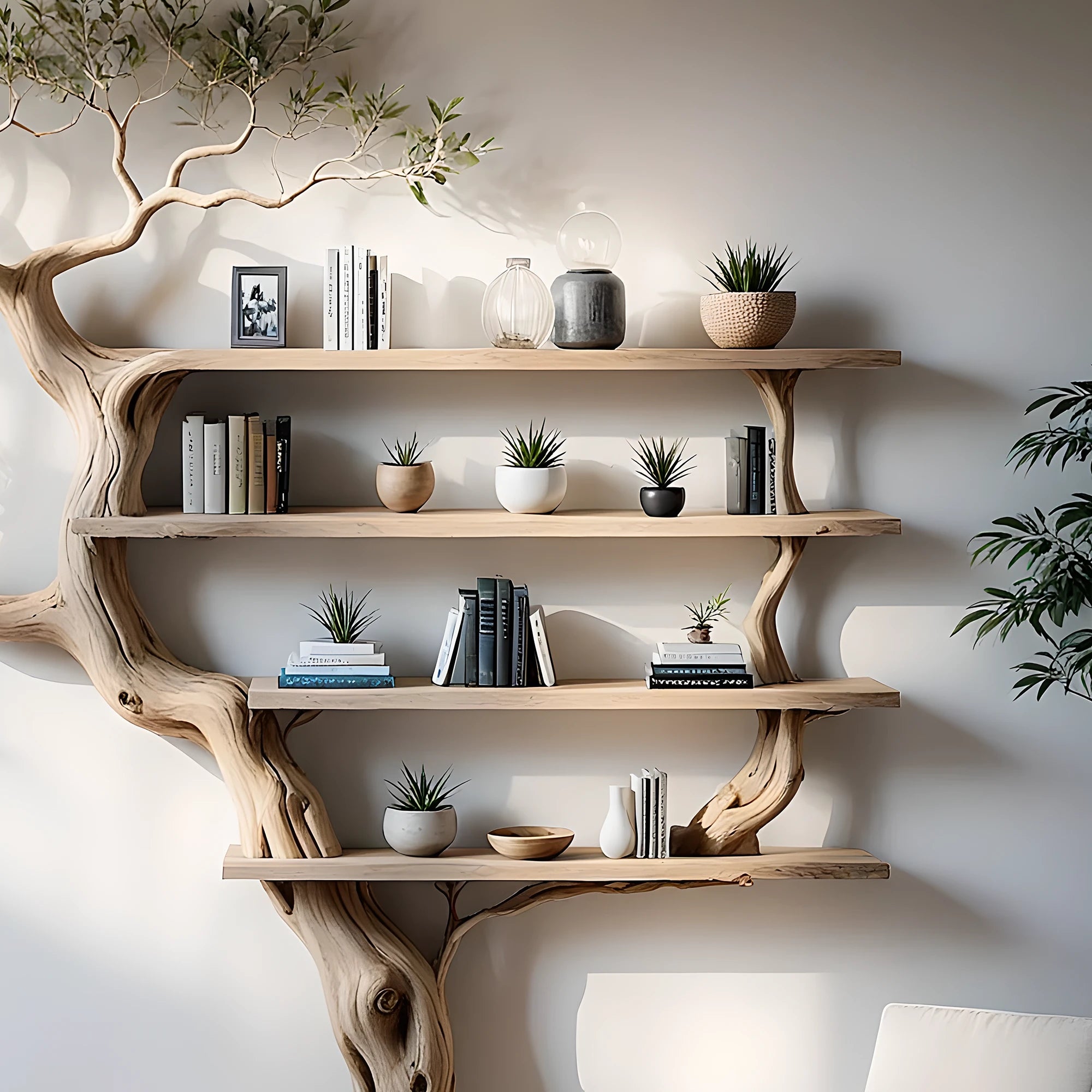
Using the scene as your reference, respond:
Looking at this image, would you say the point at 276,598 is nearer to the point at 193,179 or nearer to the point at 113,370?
the point at 113,370

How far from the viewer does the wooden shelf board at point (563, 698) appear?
7.20ft

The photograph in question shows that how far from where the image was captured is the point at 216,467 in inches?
88.1

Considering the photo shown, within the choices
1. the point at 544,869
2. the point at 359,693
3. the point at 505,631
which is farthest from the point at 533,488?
the point at 544,869

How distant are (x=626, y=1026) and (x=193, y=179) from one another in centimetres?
197

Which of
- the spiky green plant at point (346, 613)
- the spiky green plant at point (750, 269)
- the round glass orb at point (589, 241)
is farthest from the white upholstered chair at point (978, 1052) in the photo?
the round glass orb at point (589, 241)

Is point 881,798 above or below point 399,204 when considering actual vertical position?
below

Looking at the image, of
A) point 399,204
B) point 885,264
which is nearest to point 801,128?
point 885,264

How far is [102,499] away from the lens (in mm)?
2250

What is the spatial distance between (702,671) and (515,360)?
0.69 m

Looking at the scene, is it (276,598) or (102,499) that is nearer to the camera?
(102,499)

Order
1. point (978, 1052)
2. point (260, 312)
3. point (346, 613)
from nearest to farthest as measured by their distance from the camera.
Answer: point (978, 1052)
point (260, 312)
point (346, 613)

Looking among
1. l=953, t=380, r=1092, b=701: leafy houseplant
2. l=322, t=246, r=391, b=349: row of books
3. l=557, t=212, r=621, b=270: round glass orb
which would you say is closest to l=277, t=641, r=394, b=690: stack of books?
l=322, t=246, r=391, b=349: row of books

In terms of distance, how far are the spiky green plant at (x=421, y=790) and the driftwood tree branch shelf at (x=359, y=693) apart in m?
0.12

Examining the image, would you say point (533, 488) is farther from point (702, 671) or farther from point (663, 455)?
point (702, 671)
